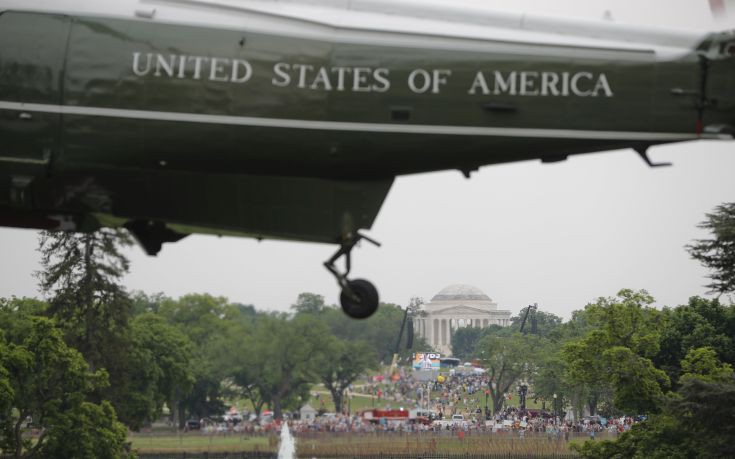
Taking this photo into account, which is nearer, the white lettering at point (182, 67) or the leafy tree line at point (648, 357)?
the white lettering at point (182, 67)

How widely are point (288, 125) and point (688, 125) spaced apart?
4236 millimetres

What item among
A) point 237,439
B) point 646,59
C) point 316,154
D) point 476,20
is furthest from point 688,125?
point 237,439

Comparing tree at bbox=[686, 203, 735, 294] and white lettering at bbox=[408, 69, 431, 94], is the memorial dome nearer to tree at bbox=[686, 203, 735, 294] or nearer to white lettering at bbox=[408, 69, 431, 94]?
tree at bbox=[686, 203, 735, 294]

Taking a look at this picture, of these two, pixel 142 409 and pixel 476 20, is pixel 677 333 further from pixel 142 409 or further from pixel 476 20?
pixel 476 20

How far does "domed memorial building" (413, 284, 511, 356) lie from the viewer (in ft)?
153

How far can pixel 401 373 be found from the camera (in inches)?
2367

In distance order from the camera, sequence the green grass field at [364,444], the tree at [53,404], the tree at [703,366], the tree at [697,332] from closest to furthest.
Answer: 1. the tree at [703,366]
2. the tree at [53,404]
3. the tree at [697,332]
4. the green grass field at [364,444]

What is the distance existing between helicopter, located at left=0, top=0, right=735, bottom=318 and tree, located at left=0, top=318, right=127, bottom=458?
5272cm

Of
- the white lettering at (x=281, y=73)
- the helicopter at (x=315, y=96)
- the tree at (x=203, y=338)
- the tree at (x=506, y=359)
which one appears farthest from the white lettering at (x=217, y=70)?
the tree at (x=203, y=338)

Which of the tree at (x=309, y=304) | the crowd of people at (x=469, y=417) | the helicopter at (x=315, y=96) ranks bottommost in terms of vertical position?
the crowd of people at (x=469, y=417)

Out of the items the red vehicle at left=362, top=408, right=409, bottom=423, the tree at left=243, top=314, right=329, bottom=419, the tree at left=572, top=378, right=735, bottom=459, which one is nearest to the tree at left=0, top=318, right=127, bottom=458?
the red vehicle at left=362, top=408, right=409, bottom=423

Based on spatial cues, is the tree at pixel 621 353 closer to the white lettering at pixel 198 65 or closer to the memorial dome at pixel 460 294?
the memorial dome at pixel 460 294

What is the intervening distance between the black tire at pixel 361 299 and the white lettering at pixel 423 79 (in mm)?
2304

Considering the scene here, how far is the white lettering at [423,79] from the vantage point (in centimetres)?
1294
